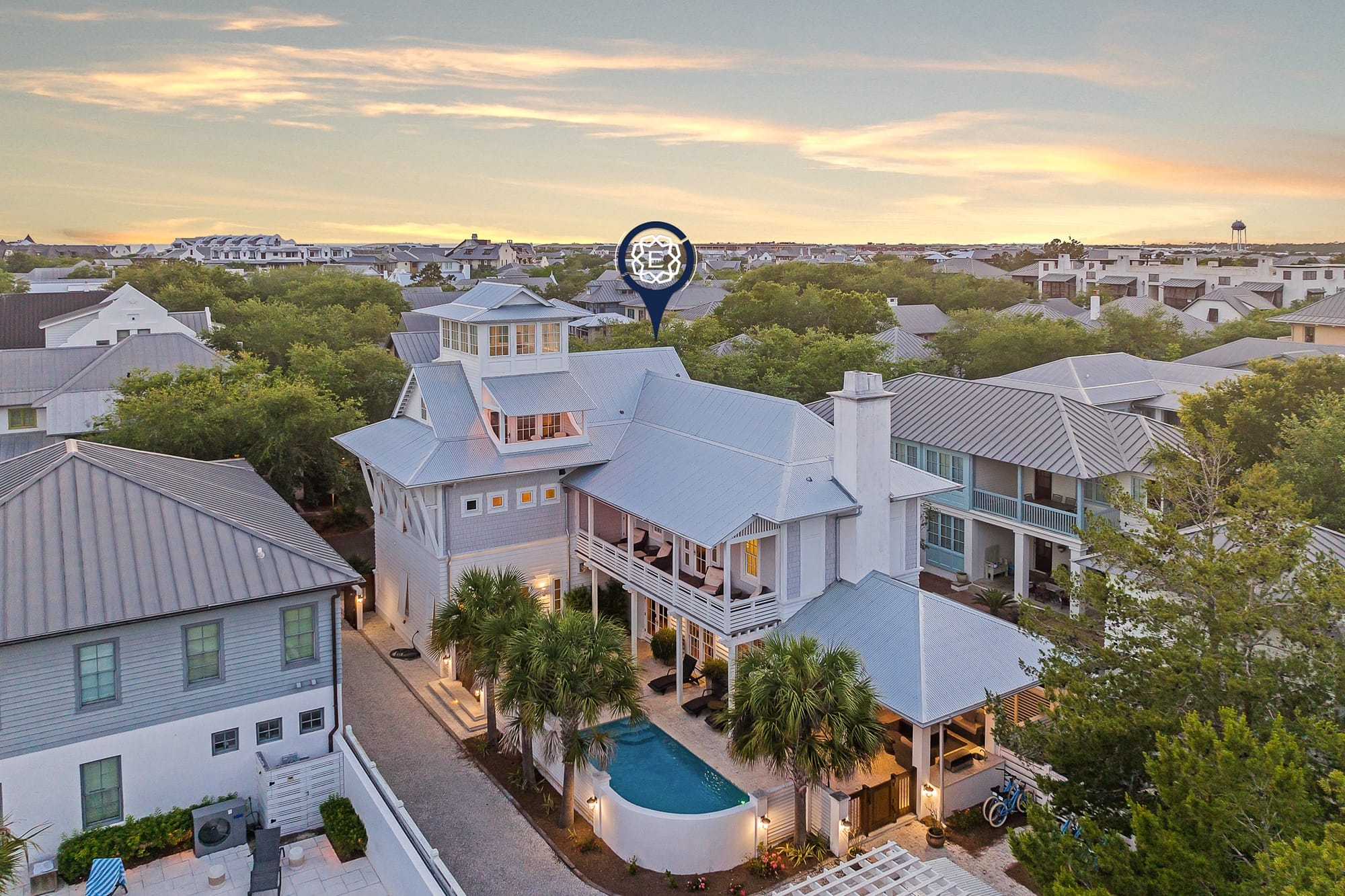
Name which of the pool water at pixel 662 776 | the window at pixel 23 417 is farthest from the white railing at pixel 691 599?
the window at pixel 23 417

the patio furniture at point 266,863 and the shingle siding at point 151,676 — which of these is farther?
the shingle siding at point 151,676

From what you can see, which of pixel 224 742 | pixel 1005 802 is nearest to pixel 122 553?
pixel 224 742

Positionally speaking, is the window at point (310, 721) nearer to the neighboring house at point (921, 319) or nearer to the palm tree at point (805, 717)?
the palm tree at point (805, 717)

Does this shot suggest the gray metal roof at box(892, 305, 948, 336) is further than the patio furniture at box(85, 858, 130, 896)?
Yes

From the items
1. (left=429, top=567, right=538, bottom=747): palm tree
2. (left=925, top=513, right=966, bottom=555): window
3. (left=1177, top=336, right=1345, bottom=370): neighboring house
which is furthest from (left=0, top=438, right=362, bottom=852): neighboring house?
(left=1177, top=336, right=1345, bottom=370): neighboring house

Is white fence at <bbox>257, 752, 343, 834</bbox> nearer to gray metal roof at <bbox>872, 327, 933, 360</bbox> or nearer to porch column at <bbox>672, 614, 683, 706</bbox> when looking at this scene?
porch column at <bbox>672, 614, 683, 706</bbox>
